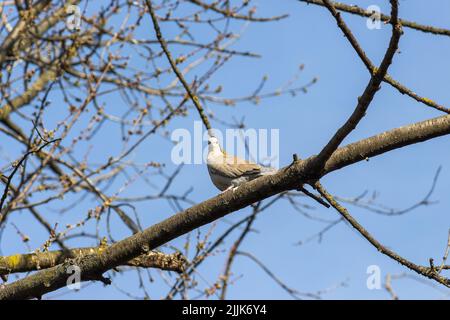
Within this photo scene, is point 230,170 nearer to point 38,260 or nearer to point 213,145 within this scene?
point 213,145

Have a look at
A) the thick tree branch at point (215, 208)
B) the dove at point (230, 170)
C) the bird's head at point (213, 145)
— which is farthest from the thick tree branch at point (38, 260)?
the bird's head at point (213, 145)

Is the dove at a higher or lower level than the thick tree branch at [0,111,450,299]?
higher

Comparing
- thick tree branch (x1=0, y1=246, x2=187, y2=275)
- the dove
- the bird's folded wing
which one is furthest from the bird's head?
thick tree branch (x1=0, y1=246, x2=187, y2=275)

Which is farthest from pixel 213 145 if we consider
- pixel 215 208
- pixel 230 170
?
pixel 215 208

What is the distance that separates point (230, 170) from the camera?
194 inches

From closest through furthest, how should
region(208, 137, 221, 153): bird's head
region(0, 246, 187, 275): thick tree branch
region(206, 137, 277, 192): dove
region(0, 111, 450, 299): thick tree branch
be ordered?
region(0, 111, 450, 299): thick tree branch → region(0, 246, 187, 275): thick tree branch → region(206, 137, 277, 192): dove → region(208, 137, 221, 153): bird's head

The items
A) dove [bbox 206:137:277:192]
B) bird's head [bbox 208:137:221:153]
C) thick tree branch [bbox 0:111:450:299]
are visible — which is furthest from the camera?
bird's head [bbox 208:137:221:153]

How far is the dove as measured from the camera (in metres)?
4.81

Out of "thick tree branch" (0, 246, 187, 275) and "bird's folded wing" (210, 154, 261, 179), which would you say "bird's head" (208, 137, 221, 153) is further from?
"thick tree branch" (0, 246, 187, 275)

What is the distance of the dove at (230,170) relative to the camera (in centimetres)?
481
